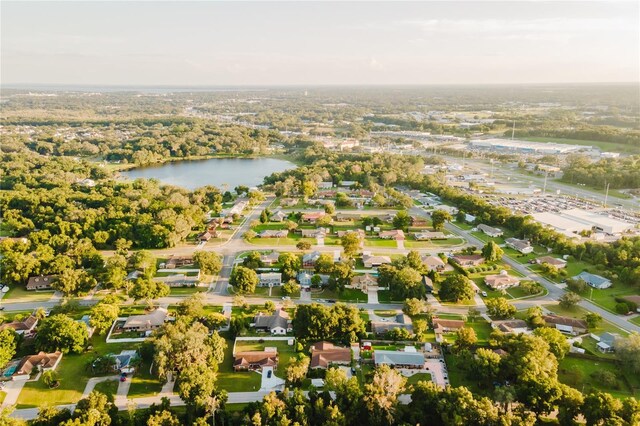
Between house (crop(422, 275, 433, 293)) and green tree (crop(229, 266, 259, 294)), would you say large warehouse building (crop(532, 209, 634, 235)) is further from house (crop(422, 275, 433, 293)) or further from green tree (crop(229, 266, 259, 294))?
green tree (crop(229, 266, 259, 294))

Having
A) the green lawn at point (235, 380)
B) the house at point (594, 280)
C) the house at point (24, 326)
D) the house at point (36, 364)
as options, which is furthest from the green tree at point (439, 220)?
the house at point (24, 326)

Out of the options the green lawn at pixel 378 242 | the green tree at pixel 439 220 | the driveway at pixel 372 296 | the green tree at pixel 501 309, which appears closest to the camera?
the green tree at pixel 501 309

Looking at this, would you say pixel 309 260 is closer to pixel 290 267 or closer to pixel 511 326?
pixel 290 267

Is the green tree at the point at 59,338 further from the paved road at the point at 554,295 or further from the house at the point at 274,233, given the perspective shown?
the paved road at the point at 554,295

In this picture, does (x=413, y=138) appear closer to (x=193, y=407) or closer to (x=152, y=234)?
(x=152, y=234)

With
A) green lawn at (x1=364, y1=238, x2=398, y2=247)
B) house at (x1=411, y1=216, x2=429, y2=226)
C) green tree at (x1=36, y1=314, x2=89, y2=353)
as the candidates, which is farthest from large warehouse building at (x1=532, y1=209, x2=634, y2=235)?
green tree at (x1=36, y1=314, x2=89, y2=353)

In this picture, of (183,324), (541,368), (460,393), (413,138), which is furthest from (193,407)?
(413,138)
